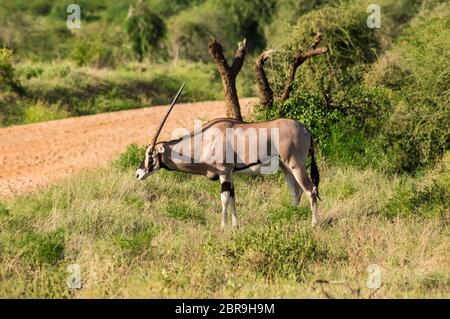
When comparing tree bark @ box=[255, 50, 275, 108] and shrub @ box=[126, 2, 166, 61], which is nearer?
tree bark @ box=[255, 50, 275, 108]

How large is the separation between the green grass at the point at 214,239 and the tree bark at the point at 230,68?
1270 mm

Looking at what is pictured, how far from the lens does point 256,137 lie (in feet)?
30.3

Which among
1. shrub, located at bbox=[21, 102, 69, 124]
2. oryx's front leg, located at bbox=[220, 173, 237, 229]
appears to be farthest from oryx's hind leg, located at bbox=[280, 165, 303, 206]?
shrub, located at bbox=[21, 102, 69, 124]

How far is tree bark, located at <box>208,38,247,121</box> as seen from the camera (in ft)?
38.8

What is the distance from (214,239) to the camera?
855cm

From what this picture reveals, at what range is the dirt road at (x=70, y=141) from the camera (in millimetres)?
12399

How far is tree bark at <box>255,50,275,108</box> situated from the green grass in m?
1.54

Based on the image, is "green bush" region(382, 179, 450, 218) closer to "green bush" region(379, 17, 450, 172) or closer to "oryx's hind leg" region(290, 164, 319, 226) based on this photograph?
"oryx's hind leg" region(290, 164, 319, 226)

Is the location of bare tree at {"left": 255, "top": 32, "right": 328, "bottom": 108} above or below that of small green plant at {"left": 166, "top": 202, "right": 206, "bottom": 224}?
above

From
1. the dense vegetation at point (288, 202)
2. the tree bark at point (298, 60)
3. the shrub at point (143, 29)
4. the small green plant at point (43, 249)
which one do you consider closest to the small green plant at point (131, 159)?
the dense vegetation at point (288, 202)

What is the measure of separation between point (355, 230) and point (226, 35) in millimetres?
25957

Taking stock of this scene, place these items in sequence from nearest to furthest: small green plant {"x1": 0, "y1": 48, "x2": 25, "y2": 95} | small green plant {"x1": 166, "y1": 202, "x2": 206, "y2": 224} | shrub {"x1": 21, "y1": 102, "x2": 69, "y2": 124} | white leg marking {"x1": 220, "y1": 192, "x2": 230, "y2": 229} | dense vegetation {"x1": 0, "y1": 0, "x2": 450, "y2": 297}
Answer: dense vegetation {"x1": 0, "y1": 0, "x2": 450, "y2": 297}
white leg marking {"x1": 220, "y1": 192, "x2": 230, "y2": 229}
small green plant {"x1": 166, "y1": 202, "x2": 206, "y2": 224}
shrub {"x1": 21, "y1": 102, "x2": 69, "y2": 124}
small green plant {"x1": 0, "y1": 48, "x2": 25, "y2": 95}

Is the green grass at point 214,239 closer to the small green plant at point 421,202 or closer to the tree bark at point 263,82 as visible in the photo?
the small green plant at point 421,202
